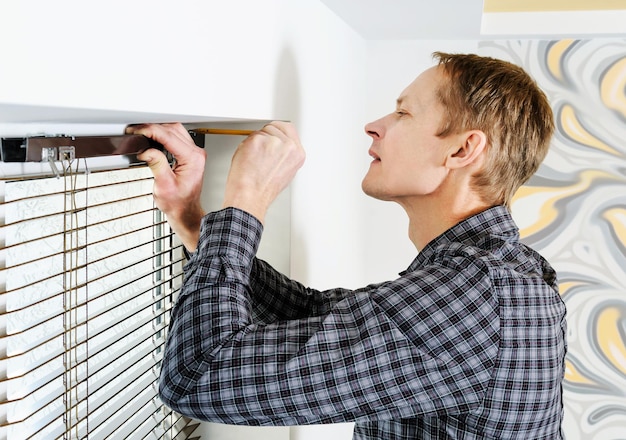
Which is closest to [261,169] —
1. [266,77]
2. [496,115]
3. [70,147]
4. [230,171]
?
[230,171]

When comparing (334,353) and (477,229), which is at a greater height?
(477,229)

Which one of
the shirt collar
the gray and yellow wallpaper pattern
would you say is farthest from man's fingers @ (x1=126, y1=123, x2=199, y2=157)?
the gray and yellow wallpaper pattern

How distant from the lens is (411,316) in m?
0.90

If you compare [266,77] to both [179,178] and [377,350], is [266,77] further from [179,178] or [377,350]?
[377,350]

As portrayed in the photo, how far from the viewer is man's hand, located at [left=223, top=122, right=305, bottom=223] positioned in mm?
1019

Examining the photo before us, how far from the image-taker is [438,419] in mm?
1014

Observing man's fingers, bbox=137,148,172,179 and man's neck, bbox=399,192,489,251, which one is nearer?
man's fingers, bbox=137,148,172,179

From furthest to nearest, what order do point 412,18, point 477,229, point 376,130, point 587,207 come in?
point 587,207 < point 412,18 < point 376,130 < point 477,229

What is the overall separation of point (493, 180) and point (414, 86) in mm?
225

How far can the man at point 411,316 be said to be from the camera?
875 millimetres

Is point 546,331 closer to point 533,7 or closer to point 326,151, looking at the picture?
point 326,151

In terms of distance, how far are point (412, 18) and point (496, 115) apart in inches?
20.2

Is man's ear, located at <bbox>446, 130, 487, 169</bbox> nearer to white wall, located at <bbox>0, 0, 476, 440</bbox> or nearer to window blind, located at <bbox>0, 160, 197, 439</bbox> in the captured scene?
white wall, located at <bbox>0, 0, 476, 440</bbox>

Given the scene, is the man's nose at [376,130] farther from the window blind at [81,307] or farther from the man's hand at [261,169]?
the window blind at [81,307]
